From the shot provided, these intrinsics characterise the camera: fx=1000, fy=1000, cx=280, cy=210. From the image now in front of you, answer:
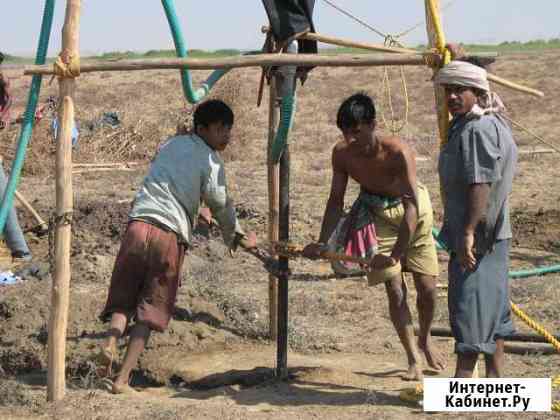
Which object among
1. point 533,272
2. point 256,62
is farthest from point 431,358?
point 533,272

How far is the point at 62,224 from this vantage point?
5.01 meters

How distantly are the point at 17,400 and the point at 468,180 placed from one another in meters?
2.55

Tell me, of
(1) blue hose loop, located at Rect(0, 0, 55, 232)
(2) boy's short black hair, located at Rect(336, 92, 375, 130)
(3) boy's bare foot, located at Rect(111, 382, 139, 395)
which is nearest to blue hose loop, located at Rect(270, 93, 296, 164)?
(2) boy's short black hair, located at Rect(336, 92, 375, 130)

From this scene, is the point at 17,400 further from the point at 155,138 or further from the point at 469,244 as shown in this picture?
the point at 155,138

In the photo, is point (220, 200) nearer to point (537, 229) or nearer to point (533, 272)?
point (533, 272)

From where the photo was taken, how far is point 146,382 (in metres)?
5.89

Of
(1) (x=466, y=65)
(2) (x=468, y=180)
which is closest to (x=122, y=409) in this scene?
(2) (x=468, y=180)

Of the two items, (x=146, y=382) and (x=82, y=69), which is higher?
(x=82, y=69)

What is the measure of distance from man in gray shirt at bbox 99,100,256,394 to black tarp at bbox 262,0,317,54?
800 millimetres

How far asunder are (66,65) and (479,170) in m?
2.07

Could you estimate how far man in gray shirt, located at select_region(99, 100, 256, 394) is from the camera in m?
5.18

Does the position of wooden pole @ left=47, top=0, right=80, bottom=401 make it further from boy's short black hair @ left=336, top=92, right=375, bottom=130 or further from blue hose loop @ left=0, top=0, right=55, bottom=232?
boy's short black hair @ left=336, top=92, right=375, bottom=130

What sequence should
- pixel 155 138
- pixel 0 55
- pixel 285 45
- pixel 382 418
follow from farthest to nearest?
pixel 155 138, pixel 0 55, pixel 285 45, pixel 382 418

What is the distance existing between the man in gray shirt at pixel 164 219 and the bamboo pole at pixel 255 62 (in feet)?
0.99
